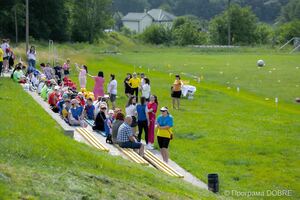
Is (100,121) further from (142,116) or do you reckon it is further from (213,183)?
(213,183)

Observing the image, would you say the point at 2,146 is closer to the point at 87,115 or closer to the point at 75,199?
the point at 75,199

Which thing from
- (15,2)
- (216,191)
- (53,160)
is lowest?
(216,191)

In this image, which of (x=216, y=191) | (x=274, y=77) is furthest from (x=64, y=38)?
(x=216, y=191)

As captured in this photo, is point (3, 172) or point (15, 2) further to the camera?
point (15, 2)

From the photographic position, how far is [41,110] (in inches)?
880

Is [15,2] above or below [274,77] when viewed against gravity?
above

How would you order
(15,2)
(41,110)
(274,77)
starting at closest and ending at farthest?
(41,110) → (274,77) → (15,2)

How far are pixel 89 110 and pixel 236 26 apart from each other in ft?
332

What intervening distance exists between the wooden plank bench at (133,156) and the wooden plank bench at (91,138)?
49 cm

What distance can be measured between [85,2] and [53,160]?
90.2m

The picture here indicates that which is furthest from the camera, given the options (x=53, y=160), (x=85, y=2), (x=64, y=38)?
(x=85, y=2)

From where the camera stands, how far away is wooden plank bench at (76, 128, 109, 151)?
18.0 metres

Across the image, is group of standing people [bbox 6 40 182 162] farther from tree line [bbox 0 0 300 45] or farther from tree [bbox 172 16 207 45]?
tree [bbox 172 16 207 45]

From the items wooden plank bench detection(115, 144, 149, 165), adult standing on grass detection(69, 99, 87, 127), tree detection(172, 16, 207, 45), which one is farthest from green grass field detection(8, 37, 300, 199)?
tree detection(172, 16, 207, 45)
